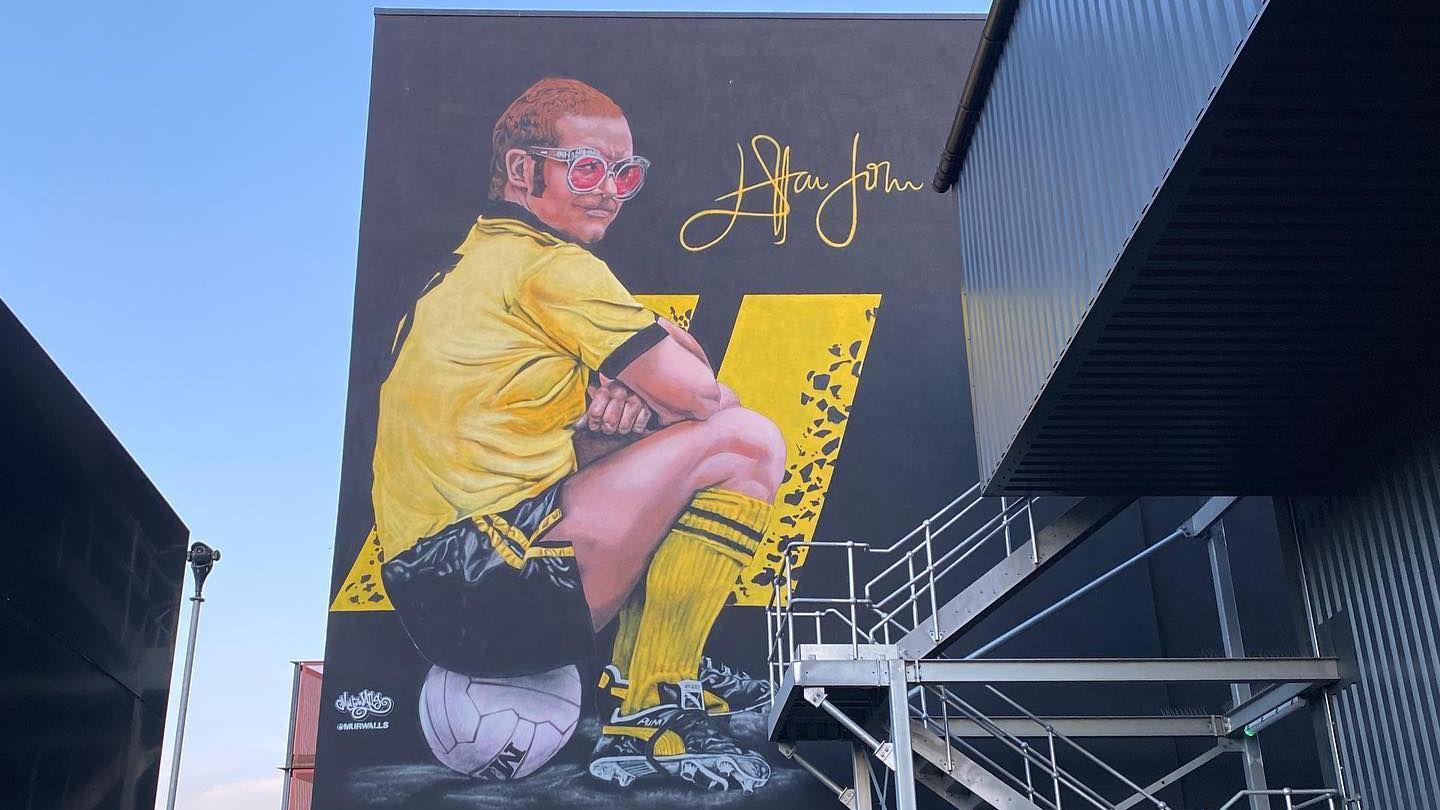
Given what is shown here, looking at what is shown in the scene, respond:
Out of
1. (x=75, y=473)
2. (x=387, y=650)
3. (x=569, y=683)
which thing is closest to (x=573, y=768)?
(x=569, y=683)

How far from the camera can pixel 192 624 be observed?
14.0 m

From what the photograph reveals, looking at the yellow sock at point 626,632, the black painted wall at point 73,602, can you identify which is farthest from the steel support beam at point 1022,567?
the black painted wall at point 73,602

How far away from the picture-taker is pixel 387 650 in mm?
20578

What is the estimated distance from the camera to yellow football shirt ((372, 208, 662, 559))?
2134 cm

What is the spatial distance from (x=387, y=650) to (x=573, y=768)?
332cm

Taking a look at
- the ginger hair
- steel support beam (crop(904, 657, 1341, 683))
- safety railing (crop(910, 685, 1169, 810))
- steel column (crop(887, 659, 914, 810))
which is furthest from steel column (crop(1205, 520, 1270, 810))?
the ginger hair

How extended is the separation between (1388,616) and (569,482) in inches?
460

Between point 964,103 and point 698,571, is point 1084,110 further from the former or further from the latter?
point 698,571

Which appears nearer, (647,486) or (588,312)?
(647,486)

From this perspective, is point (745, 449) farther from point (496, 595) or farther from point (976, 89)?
point (976, 89)

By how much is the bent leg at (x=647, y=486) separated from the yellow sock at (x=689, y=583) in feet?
0.69

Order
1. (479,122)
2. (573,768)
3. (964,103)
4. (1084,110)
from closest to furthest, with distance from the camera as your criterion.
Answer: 1. (1084,110)
2. (964,103)
3. (573,768)
4. (479,122)
